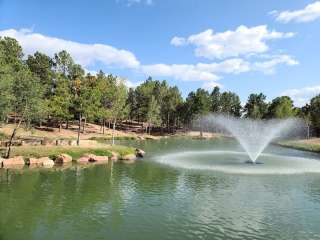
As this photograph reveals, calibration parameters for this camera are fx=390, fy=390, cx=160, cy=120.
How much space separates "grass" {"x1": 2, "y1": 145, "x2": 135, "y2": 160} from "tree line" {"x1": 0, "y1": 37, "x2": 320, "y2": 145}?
474cm

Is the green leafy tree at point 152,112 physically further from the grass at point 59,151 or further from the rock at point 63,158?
the rock at point 63,158

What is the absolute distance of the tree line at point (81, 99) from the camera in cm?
6456

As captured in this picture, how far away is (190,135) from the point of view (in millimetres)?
167875

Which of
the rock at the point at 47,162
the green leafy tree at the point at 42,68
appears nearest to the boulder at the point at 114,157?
the rock at the point at 47,162

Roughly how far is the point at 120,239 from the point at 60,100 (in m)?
85.8

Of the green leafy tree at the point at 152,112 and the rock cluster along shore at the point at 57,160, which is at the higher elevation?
the green leafy tree at the point at 152,112

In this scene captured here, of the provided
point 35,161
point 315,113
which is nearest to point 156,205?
point 35,161

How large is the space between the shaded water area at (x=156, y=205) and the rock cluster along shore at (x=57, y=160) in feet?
15.7

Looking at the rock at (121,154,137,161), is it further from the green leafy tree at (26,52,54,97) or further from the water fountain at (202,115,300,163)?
the green leafy tree at (26,52,54,97)

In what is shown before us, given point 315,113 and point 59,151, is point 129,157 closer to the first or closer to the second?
point 59,151

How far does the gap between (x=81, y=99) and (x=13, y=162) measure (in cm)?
2739

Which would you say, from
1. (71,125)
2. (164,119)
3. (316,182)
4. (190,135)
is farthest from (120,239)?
(164,119)

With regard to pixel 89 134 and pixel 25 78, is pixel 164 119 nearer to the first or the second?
pixel 89 134

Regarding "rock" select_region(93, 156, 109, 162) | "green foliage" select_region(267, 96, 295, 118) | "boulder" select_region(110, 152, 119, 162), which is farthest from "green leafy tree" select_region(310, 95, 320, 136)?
"rock" select_region(93, 156, 109, 162)
